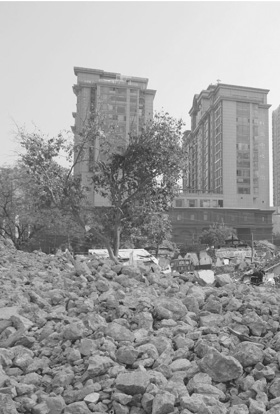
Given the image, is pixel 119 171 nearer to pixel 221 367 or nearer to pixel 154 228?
pixel 154 228

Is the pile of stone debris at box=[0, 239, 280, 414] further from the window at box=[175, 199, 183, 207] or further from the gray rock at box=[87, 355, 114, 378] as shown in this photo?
the window at box=[175, 199, 183, 207]

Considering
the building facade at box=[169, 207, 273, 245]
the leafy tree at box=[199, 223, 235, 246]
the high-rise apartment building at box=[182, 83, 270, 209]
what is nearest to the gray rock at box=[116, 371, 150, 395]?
the leafy tree at box=[199, 223, 235, 246]

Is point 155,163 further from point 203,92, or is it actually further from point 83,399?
point 203,92

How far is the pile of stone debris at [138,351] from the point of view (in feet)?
10.0

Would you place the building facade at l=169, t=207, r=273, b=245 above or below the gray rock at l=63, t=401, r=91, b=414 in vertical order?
above

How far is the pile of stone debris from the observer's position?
306 centimetres

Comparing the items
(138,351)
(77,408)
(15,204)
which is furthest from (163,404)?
(15,204)

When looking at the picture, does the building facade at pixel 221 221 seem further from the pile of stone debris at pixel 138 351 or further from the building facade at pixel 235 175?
the pile of stone debris at pixel 138 351

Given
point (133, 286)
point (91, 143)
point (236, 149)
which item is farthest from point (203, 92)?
point (133, 286)

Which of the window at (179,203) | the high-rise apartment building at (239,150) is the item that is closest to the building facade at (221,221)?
the window at (179,203)

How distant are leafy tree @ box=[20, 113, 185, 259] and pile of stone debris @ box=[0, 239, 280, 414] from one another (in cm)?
651

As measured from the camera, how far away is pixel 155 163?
11883mm

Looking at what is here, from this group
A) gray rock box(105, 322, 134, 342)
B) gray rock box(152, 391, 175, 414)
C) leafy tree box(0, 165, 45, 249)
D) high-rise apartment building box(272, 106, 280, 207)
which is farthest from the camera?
high-rise apartment building box(272, 106, 280, 207)

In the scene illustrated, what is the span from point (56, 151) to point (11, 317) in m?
8.56
